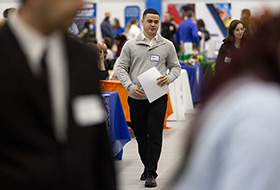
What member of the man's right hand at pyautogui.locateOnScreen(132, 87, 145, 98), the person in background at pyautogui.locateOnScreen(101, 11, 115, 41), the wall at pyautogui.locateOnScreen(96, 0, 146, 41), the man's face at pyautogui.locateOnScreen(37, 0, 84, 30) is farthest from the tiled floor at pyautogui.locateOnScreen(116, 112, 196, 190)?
the wall at pyautogui.locateOnScreen(96, 0, 146, 41)

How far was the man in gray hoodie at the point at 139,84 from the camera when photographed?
5.82m

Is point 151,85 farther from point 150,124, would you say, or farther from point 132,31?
point 132,31

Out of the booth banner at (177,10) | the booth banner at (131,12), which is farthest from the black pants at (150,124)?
the booth banner at (131,12)

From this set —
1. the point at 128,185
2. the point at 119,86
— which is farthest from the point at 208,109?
the point at 119,86

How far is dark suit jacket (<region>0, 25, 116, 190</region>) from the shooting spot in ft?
5.12

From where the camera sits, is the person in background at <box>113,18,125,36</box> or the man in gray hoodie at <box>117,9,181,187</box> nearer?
the man in gray hoodie at <box>117,9,181,187</box>

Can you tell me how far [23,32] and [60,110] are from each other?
0.23m

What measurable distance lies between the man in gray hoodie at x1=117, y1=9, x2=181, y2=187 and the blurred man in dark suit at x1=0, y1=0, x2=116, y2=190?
13.7 ft

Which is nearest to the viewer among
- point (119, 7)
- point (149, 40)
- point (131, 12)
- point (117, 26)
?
point (149, 40)

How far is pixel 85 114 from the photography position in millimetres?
1642

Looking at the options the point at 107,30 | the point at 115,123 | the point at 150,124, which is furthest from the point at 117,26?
the point at 150,124

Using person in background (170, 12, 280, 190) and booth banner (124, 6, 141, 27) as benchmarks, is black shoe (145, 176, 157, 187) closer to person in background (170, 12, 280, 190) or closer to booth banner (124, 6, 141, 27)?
person in background (170, 12, 280, 190)

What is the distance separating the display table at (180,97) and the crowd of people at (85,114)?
890 cm

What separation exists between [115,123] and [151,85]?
141cm
